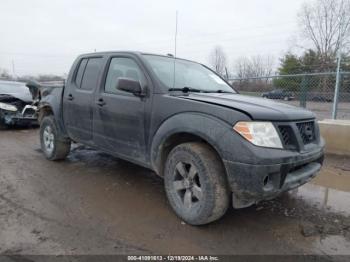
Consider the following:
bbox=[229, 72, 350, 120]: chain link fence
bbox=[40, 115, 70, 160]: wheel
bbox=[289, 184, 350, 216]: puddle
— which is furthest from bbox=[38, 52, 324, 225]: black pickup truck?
bbox=[229, 72, 350, 120]: chain link fence

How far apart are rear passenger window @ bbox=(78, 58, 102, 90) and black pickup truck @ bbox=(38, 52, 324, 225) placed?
0.06 feet

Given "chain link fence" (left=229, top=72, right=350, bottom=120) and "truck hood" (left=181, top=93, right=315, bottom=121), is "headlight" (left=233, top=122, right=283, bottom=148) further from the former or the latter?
"chain link fence" (left=229, top=72, right=350, bottom=120)

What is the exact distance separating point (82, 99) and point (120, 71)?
2.89 ft

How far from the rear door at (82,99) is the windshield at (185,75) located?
3.40 ft

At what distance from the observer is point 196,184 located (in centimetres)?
317

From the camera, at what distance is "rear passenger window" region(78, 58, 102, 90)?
4500mm

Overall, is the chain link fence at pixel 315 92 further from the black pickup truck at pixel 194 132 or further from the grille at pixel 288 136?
the grille at pixel 288 136

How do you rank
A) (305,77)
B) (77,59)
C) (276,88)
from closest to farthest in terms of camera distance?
(77,59), (305,77), (276,88)

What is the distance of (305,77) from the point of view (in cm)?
801

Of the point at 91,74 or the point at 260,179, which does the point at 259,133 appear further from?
the point at 91,74

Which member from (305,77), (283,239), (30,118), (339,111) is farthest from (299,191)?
(30,118)

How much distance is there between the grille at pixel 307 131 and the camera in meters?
3.16

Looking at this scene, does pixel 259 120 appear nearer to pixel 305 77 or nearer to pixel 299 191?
pixel 299 191

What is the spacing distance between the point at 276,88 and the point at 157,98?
260 inches
